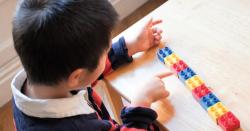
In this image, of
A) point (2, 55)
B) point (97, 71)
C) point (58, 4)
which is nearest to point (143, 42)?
point (97, 71)

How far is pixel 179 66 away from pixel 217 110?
142 millimetres

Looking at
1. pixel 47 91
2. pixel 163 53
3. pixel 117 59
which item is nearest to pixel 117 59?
pixel 117 59

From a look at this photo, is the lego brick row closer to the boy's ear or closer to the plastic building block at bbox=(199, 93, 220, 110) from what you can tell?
the plastic building block at bbox=(199, 93, 220, 110)

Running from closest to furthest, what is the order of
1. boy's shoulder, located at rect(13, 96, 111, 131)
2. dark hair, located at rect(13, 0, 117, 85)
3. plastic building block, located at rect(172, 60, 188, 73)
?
dark hair, located at rect(13, 0, 117, 85) → boy's shoulder, located at rect(13, 96, 111, 131) → plastic building block, located at rect(172, 60, 188, 73)

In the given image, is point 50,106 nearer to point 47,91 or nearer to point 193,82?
point 47,91

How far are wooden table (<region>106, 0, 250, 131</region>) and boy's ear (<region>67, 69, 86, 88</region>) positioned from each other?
0.14m

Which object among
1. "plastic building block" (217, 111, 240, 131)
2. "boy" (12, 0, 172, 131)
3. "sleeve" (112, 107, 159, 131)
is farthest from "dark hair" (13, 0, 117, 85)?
"plastic building block" (217, 111, 240, 131)

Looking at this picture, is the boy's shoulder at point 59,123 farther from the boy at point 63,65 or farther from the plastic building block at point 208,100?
the plastic building block at point 208,100

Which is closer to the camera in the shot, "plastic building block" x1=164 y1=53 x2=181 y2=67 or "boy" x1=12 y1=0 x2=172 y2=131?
"boy" x1=12 y1=0 x2=172 y2=131

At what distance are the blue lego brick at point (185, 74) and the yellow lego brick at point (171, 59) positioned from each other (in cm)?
4

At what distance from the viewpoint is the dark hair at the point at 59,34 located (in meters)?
0.59

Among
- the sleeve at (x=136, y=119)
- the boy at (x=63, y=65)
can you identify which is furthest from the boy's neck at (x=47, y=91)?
the sleeve at (x=136, y=119)

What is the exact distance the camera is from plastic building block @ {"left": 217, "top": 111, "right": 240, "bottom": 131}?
67 centimetres

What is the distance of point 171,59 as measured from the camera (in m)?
0.82
